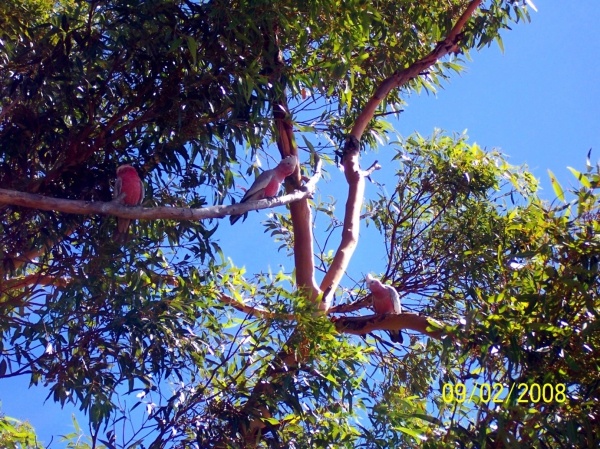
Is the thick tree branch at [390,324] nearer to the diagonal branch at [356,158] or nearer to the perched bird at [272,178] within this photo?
the diagonal branch at [356,158]

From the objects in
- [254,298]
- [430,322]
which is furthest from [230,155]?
[430,322]

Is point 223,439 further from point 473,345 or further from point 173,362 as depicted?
point 473,345

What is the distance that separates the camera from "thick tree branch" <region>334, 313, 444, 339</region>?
339cm

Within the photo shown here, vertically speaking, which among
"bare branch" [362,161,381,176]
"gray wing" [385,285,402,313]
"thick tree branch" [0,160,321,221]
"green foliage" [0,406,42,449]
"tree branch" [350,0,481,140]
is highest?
"tree branch" [350,0,481,140]

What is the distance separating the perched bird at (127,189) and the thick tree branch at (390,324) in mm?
1420

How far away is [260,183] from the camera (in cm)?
427

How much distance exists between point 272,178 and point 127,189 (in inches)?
40.3

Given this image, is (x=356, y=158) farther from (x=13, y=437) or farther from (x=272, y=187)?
(x=13, y=437)

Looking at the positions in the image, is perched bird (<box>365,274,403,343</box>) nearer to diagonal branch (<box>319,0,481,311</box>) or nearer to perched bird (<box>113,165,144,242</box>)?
diagonal branch (<box>319,0,481,311</box>)

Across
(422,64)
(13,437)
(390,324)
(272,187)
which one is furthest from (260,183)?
(13,437)

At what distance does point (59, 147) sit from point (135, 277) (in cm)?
96
